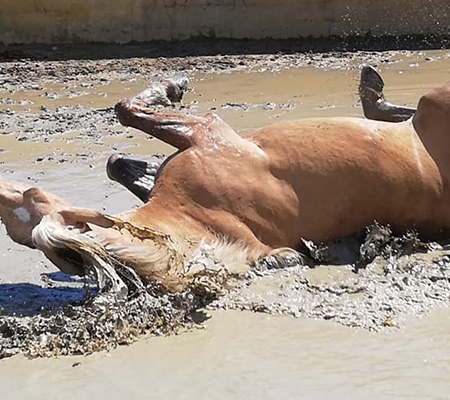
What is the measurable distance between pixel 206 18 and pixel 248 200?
961 cm

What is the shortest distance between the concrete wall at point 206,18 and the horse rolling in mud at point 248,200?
27.9ft

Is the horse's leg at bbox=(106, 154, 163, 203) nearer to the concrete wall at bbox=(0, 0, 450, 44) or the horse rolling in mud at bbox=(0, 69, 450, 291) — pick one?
the horse rolling in mud at bbox=(0, 69, 450, 291)

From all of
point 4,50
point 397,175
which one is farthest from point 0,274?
point 4,50

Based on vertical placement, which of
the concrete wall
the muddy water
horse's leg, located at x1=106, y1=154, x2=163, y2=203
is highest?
the concrete wall

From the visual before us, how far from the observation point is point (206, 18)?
13188 millimetres

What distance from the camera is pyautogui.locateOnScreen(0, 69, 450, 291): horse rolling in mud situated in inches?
142

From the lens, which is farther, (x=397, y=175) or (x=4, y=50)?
(x=4, y=50)

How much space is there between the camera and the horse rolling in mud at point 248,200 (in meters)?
3.62

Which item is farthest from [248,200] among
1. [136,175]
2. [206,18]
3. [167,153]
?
[206,18]

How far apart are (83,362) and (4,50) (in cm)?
1042

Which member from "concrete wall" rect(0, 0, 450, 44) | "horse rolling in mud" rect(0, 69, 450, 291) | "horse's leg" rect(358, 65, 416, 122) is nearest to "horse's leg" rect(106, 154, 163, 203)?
"horse rolling in mud" rect(0, 69, 450, 291)

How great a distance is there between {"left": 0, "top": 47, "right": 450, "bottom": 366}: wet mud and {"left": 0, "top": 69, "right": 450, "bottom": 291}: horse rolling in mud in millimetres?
119

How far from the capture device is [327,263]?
412cm

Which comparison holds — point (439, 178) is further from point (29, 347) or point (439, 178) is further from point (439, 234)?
point (29, 347)
